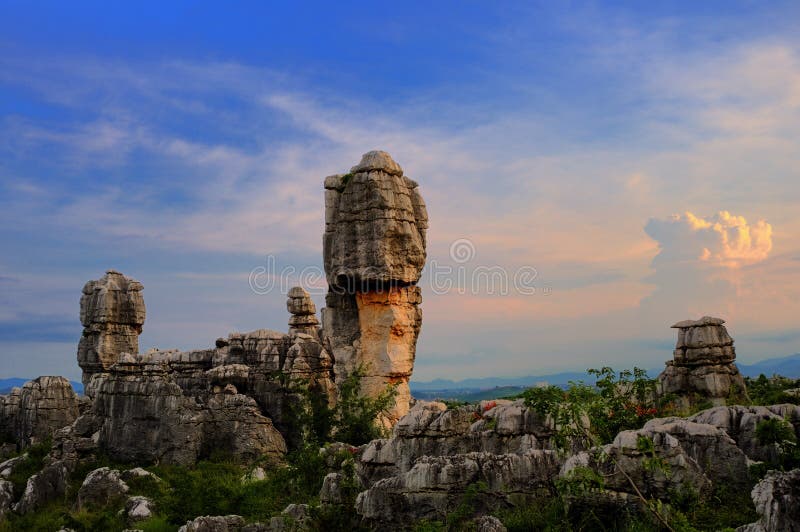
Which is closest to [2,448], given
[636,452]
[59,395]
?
[59,395]

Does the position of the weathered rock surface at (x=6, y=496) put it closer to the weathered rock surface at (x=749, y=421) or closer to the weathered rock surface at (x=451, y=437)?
the weathered rock surface at (x=451, y=437)

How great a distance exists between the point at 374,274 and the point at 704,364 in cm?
1289

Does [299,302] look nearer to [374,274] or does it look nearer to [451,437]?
[374,274]

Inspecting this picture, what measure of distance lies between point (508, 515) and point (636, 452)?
105 inches

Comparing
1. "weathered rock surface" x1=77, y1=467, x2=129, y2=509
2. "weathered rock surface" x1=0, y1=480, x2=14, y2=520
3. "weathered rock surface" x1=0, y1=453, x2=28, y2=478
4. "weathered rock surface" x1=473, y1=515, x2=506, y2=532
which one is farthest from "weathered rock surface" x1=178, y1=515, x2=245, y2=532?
"weathered rock surface" x1=0, y1=453, x2=28, y2=478

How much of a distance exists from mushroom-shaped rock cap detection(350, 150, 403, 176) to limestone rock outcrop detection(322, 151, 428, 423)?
42 mm

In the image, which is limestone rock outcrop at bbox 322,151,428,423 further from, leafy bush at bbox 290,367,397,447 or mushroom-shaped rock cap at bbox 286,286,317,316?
mushroom-shaped rock cap at bbox 286,286,317,316

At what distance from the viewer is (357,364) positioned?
31219 millimetres

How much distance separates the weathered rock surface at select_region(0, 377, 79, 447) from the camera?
32844 mm

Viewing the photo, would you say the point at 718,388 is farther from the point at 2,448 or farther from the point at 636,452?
the point at 2,448

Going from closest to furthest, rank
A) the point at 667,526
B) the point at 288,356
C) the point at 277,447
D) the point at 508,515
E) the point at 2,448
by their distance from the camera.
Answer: the point at 667,526 → the point at 508,515 → the point at 277,447 → the point at 288,356 → the point at 2,448

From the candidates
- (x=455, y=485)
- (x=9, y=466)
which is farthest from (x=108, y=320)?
(x=455, y=485)

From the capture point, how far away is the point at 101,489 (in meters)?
24.0

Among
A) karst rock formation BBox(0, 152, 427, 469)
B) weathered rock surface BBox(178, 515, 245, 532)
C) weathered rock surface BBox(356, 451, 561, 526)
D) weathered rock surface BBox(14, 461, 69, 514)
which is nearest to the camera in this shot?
→ weathered rock surface BBox(356, 451, 561, 526)
